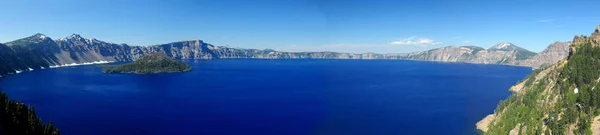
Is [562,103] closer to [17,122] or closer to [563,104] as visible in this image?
[563,104]

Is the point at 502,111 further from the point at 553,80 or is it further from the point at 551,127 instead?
the point at 551,127

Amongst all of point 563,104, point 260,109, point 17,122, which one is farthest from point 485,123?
point 17,122

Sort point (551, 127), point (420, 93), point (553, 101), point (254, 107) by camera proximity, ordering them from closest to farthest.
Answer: point (551, 127) → point (553, 101) → point (254, 107) → point (420, 93)

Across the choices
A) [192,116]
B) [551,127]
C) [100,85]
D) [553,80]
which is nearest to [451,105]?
[553,80]

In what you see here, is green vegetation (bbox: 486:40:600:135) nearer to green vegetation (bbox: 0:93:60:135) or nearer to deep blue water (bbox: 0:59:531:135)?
deep blue water (bbox: 0:59:531:135)

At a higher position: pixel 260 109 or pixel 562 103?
pixel 562 103

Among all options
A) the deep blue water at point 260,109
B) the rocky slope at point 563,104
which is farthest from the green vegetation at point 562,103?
the deep blue water at point 260,109

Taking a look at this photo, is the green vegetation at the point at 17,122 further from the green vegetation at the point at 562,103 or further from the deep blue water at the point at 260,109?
the green vegetation at the point at 562,103
